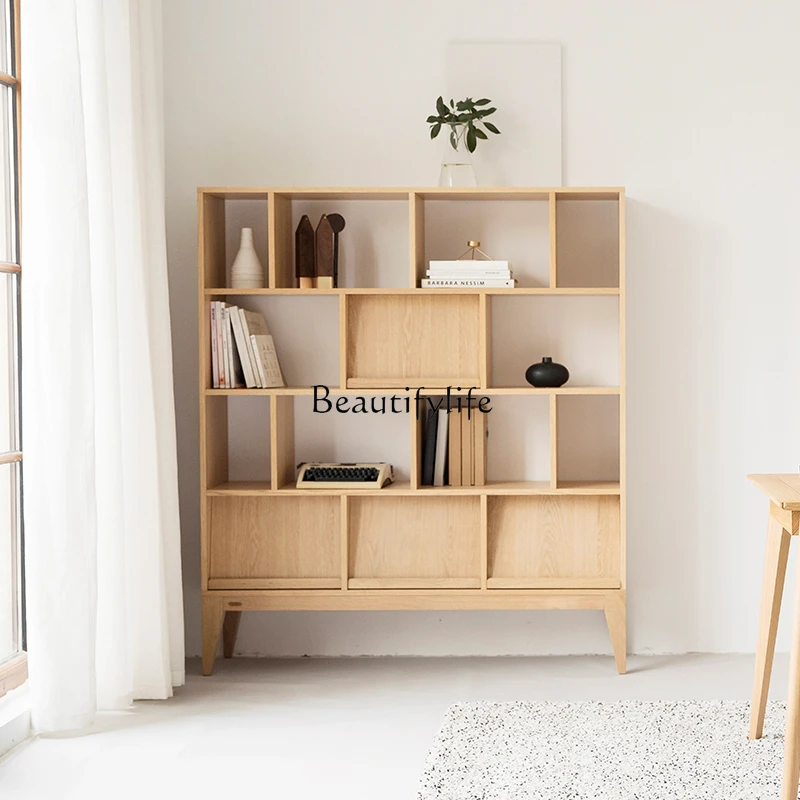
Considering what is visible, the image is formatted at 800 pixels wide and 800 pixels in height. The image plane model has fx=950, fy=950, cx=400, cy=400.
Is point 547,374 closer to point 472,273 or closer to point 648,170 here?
point 472,273

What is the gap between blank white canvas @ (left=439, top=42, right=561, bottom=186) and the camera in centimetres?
347

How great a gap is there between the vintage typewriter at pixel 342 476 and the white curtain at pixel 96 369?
1.52ft

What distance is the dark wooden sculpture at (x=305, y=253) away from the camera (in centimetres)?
334

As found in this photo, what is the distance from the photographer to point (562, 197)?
3324 mm

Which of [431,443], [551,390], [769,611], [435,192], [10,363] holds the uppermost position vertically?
[435,192]

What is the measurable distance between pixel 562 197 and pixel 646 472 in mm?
1051

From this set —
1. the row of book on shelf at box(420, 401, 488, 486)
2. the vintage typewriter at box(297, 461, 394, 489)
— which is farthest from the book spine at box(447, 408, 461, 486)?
the vintage typewriter at box(297, 461, 394, 489)

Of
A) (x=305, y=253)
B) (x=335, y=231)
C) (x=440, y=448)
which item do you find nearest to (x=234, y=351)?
(x=305, y=253)

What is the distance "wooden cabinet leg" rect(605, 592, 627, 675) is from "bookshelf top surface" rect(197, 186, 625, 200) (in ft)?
4.48

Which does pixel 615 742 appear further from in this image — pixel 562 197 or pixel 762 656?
pixel 562 197

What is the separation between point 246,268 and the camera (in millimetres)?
3357

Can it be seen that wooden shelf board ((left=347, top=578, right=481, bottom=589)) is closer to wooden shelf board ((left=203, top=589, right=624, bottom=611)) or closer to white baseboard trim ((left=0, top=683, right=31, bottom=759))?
wooden shelf board ((left=203, top=589, right=624, bottom=611))

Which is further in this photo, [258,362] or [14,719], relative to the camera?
[258,362]

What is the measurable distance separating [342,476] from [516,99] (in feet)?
4.97
